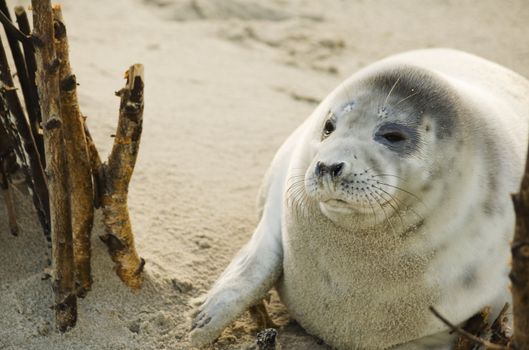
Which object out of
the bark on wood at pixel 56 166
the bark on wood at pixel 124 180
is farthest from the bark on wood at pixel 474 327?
the bark on wood at pixel 56 166

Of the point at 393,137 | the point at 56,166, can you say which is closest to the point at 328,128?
the point at 393,137

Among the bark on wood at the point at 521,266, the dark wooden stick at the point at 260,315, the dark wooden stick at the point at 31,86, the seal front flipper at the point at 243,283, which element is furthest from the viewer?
the dark wooden stick at the point at 260,315

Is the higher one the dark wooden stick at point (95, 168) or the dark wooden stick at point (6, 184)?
the dark wooden stick at point (95, 168)

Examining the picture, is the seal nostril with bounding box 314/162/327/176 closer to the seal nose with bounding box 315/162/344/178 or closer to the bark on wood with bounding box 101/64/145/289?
the seal nose with bounding box 315/162/344/178

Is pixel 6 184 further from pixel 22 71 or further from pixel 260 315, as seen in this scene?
pixel 260 315

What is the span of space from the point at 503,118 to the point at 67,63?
5.19 feet

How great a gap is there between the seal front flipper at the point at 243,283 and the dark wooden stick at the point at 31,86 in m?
0.85

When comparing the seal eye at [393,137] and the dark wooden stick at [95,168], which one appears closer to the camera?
the seal eye at [393,137]

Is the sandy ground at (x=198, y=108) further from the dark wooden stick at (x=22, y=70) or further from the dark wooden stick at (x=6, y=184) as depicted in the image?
the dark wooden stick at (x=22, y=70)

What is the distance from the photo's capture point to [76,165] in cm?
259

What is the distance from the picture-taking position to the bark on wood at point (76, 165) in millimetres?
2492

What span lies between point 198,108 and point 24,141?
1.99 metres

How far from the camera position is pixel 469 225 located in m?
2.47

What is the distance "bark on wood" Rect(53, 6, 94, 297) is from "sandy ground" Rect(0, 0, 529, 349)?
0.14m
